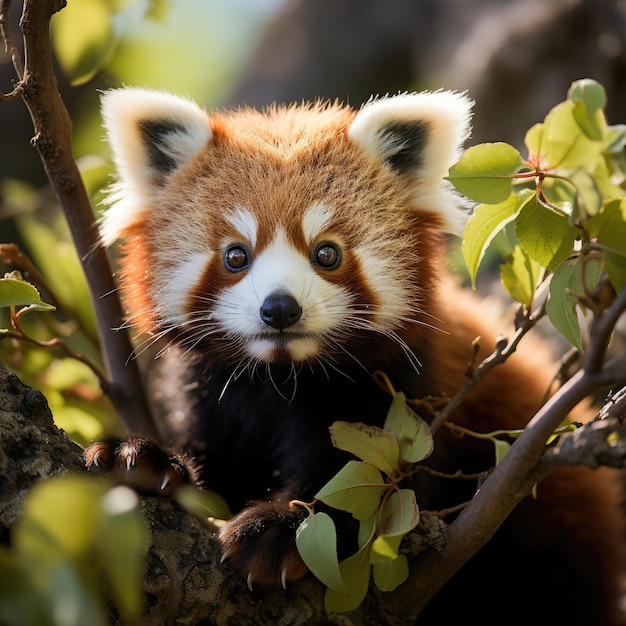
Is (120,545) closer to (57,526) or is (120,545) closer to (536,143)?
(57,526)

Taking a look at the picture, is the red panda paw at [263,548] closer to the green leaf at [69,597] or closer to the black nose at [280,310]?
the black nose at [280,310]

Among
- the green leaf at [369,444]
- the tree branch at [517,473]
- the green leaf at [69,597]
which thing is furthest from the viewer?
the green leaf at [369,444]

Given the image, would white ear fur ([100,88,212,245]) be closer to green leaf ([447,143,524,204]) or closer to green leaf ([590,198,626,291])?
green leaf ([447,143,524,204])

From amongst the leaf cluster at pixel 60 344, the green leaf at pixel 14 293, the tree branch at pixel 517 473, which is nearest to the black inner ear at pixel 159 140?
the leaf cluster at pixel 60 344

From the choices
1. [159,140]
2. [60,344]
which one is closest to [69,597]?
[60,344]

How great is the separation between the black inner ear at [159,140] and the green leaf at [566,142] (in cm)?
114

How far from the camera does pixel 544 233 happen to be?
1581 mm

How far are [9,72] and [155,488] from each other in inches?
188

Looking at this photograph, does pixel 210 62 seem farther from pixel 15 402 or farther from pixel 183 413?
pixel 15 402

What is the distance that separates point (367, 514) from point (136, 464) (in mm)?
573

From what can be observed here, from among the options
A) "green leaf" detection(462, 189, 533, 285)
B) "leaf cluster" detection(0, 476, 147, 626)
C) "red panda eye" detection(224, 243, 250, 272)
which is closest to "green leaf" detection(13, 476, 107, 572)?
"leaf cluster" detection(0, 476, 147, 626)

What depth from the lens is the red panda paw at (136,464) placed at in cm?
183

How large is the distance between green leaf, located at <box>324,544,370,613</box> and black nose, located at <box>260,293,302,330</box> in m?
0.56

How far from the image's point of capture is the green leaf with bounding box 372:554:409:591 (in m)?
1.63
